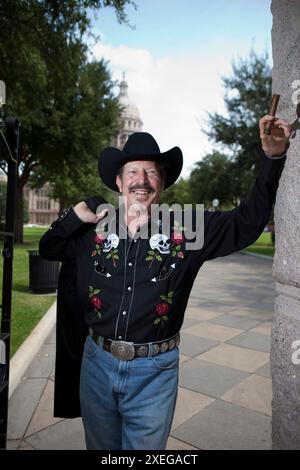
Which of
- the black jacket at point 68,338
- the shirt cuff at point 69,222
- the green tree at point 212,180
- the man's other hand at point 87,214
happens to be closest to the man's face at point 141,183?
the man's other hand at point 87,214

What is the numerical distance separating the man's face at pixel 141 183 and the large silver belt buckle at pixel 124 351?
78 cm

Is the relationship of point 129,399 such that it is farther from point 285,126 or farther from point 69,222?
point 285,126

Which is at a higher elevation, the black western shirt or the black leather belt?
the black western shirt

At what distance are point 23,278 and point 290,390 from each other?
974cm

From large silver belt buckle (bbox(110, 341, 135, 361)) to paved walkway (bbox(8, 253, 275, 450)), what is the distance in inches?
58.9

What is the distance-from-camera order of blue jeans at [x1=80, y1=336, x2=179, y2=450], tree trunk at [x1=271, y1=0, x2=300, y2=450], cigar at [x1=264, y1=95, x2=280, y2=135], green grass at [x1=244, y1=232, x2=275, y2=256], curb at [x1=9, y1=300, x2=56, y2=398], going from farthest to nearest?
green grass at [x1=244, y1=232, x2=275, y2=256] → curb at [x1=9, y1=300, x2=56, y2=398] → blue jeans at [x1=80, y1=336, x2=179, y2=450] → tree trunk at [x1=271, y1=0, x2=300, y2=450] → cigar at [x1=264, y1=95, x2=280, y2=135]

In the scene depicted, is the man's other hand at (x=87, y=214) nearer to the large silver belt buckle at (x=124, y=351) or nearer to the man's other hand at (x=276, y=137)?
the large silver belt buckle at (x=124, y=351)

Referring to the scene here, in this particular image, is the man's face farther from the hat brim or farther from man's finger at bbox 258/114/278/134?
man's finger at bbox 258/114/278/134

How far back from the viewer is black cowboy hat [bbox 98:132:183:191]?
214cm

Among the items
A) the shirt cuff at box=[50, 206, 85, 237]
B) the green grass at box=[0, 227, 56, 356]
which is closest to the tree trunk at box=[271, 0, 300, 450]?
the shirt cuff at box=[50, 206, 85, 237]

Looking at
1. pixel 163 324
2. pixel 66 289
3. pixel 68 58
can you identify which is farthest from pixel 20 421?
pixel 68 58

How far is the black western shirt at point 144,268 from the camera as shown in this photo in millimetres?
1964
